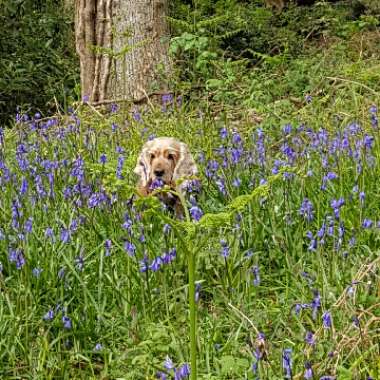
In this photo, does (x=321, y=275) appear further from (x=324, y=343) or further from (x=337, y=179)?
(x=337, y=179)

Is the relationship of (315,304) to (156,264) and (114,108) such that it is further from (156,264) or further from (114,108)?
(114,108)

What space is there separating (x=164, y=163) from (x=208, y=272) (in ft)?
3.38

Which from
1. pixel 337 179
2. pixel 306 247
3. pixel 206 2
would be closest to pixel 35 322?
pixel 306 247

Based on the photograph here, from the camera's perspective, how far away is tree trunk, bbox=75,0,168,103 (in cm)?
886

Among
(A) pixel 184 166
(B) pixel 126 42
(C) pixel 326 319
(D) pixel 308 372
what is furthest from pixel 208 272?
(B) pixel 126 42

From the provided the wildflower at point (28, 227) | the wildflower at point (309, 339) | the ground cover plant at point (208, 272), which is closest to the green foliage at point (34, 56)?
the ground cover plant at point (208, 272)

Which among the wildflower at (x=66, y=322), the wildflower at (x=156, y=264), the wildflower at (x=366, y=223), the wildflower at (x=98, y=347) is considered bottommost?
the wildflower at (x=98, y=347)

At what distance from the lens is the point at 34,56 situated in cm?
1230

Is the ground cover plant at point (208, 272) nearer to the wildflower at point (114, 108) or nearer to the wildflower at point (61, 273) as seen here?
the wildflower at point (61, 273)

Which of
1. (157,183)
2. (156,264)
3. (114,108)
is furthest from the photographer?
(114,108)

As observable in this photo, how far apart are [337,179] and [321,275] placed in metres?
1.28

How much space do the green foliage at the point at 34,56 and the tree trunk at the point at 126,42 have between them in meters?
2.49

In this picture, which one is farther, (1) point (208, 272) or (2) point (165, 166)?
(2) point (165, 166)

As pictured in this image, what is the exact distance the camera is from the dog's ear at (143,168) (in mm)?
5094
